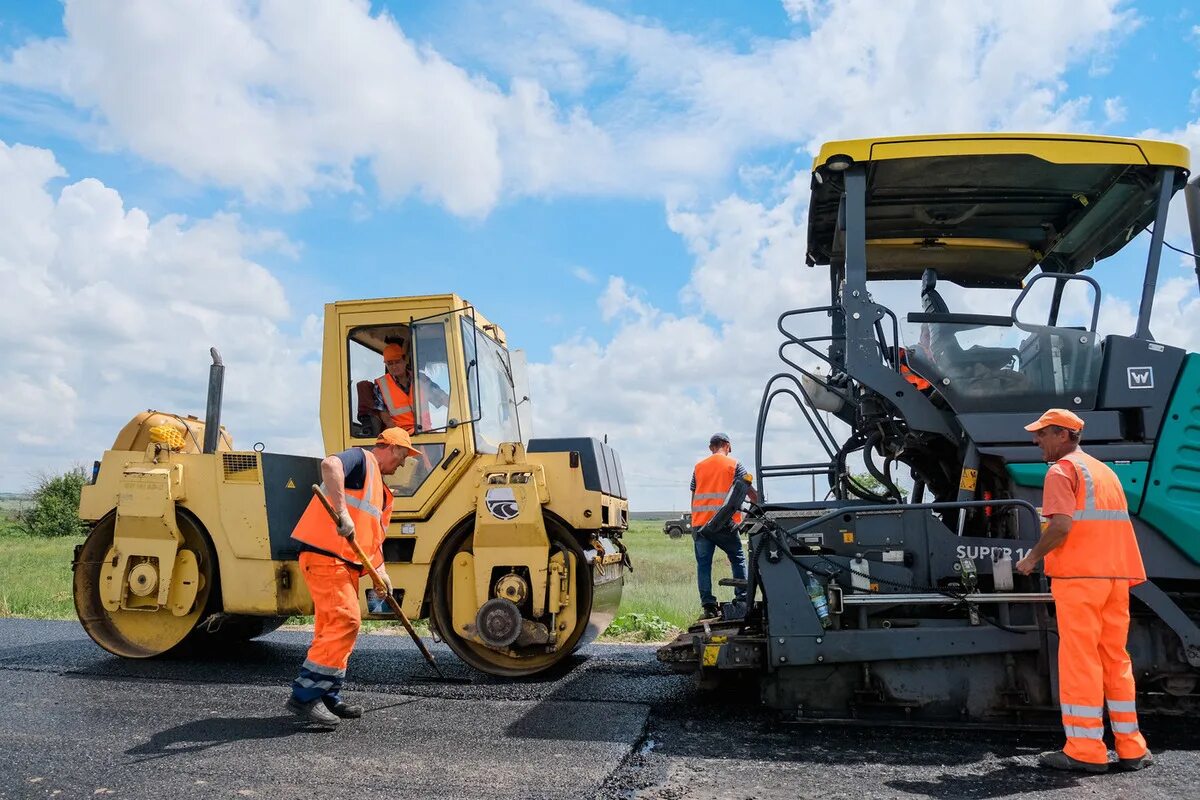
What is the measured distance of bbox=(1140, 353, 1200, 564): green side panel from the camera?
458cm

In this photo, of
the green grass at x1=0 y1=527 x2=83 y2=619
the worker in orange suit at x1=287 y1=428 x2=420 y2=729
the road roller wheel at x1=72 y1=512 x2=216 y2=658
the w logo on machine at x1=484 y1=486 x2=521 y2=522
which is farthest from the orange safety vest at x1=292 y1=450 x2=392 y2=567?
the green grass at x1=0 y1=527 x2=83 y2=619

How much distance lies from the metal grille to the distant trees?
28618 millimetres

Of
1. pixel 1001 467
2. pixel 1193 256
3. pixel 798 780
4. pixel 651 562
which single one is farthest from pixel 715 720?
pixel 651 562

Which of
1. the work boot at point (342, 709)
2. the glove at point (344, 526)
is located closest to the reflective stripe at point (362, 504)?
the glove at point (344, 526)

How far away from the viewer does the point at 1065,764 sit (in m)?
4.02

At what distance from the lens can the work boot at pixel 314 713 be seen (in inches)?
186

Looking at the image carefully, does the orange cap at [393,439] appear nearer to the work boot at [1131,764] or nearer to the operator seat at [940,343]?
the operator seat at [940,343]

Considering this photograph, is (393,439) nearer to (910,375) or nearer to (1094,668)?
(910,375)

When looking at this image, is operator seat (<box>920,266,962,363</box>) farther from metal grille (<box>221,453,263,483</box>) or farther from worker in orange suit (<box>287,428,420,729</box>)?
metal grille (<box>221,453,263,483</box>)

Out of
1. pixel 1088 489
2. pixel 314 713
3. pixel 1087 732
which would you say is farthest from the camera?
pixel 314 713

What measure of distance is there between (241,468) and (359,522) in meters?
1.90

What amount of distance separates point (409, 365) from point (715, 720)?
3225 millimetres

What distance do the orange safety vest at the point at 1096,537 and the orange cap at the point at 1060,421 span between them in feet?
0.48

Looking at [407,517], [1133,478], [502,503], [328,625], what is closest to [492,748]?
[328,625]
